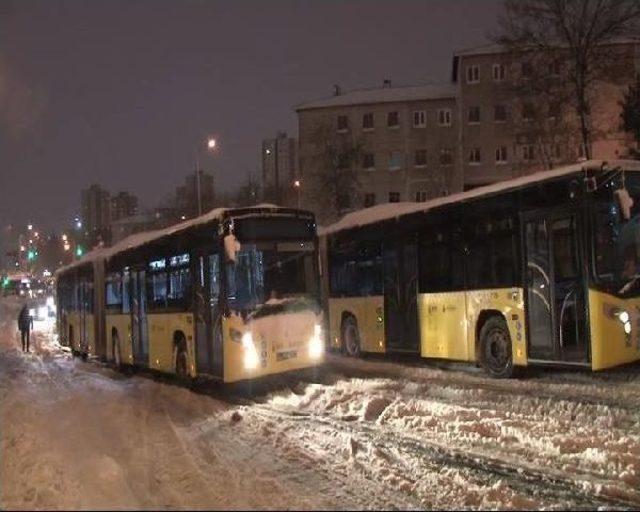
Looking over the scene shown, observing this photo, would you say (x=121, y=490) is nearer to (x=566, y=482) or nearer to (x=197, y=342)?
(x=566, y=482)

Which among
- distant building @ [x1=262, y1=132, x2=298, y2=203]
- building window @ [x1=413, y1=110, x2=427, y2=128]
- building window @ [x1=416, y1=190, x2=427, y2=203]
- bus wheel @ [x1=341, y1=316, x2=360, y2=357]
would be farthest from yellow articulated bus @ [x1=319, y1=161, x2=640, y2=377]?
distant building @ [x1=262, y1=132, x2=298, y2=203]

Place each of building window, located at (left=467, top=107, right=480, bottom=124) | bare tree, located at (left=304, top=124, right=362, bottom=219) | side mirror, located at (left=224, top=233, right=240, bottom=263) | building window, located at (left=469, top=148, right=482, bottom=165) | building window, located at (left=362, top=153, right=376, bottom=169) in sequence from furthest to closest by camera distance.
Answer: building window, located at (left=362, top=153, right=376, bottom=169) → building window, located at (left=469, top=148, right=482, bottom=165) → building window, located at (left=467, top=107, right=480, bottom=124) → bare tree, located at (left=304, top=124, right=362, bottom=219) → side mirror, located at (left=224, top=233, right=240, bottom=263)

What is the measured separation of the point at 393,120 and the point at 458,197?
6426cm

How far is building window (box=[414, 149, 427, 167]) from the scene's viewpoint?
253 feet

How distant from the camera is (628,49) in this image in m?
45.6

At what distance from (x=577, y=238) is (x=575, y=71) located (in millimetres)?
31164

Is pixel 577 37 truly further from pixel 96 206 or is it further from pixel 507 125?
pixel 96 206

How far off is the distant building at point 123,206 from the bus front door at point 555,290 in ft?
405

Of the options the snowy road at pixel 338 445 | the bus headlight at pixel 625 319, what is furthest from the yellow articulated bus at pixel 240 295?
the bus headlight at pixel 625 319

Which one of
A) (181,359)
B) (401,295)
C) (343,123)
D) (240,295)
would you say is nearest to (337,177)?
(343,123)

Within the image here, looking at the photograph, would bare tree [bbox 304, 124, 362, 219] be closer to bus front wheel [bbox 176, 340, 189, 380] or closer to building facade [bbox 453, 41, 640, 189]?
building facade [bbox 453, 41, 640, 189]

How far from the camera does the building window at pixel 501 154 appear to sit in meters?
71.5

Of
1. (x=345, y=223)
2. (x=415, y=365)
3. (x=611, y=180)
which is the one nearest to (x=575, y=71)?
(x=345, y=223)

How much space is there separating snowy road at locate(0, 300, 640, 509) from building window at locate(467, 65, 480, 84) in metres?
59.6
